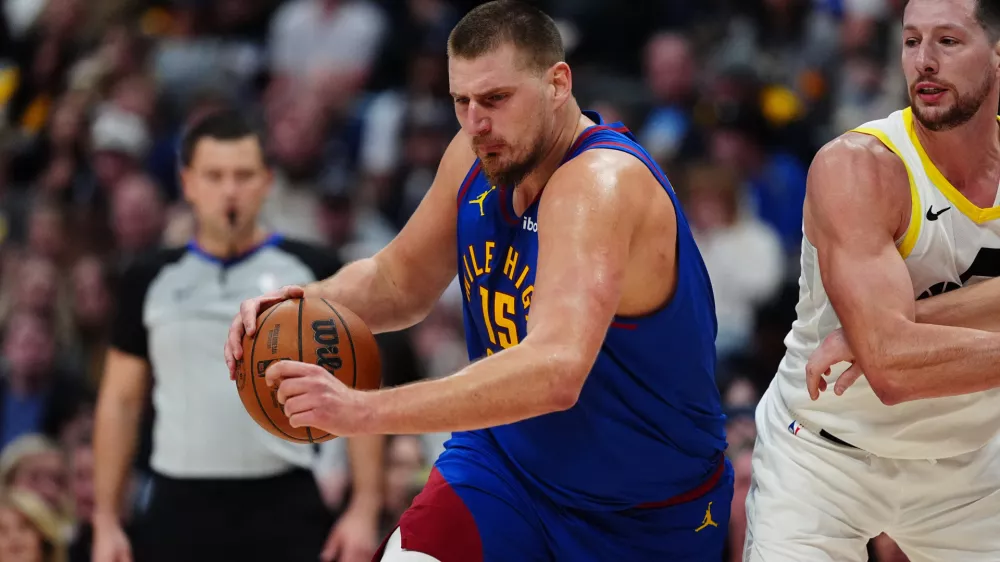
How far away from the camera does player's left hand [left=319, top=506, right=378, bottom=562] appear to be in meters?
6.17

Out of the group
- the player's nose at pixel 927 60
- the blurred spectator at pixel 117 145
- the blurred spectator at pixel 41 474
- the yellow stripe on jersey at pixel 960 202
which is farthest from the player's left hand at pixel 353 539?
the blurred spectator at pixel 117 145

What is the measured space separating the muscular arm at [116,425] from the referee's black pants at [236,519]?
0.85ft

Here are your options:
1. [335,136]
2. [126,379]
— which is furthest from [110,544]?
[335,136]

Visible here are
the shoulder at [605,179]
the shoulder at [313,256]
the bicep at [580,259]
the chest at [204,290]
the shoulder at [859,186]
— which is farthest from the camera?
the shoulder at [313,256]

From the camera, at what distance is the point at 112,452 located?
636 cm

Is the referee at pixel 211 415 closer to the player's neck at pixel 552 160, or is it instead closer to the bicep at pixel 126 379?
the bicep at pixel 126 379

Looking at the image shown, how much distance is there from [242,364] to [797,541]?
1742 millimetres

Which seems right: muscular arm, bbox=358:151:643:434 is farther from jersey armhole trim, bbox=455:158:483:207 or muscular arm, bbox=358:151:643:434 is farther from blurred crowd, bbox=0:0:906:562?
blurred crowd, bbox=0:0:906:562

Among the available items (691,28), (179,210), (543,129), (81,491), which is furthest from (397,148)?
(543,129)

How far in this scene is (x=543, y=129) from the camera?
13.4ft

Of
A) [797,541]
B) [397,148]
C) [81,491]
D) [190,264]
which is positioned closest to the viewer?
[797,541]

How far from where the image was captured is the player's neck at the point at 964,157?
418 cm

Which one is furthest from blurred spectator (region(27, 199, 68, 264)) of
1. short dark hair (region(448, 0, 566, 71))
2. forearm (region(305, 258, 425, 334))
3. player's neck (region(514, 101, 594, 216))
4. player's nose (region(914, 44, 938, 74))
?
player's nose (region(914, 44, 938, 74))

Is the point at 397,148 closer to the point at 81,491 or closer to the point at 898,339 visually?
the point at 81,491
